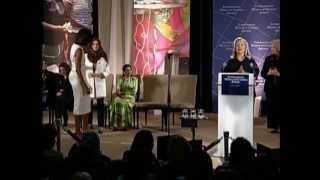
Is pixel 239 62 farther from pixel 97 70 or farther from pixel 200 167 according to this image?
pixel 200 167

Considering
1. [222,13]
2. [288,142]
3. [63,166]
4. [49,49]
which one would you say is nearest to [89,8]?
[49,49]

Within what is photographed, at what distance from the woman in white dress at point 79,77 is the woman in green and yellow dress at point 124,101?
1.59 meters

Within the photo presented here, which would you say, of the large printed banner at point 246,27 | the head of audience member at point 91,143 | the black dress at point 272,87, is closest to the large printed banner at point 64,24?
the large printed banner at point 246,27

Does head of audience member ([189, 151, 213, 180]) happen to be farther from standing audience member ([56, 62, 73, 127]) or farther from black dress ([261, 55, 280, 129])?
standing audience member ([56, 62, 73, 127])

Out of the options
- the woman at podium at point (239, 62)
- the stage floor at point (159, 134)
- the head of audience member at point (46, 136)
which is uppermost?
the woman at podium at point (239, 62)

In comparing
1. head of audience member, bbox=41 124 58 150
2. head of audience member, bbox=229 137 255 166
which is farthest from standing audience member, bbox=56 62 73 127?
head of audience member, bbox=229 137 255 166

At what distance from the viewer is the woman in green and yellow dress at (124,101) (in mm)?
9562

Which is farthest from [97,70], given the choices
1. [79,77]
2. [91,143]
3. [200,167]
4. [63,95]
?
[200,167]

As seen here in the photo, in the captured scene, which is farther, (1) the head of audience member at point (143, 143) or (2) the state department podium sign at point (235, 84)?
(2) the state department podium sign at point (235, 84)

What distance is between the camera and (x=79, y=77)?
7652 millimetres

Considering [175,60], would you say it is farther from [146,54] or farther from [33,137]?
Answer: [33,137]

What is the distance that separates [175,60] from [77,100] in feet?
15.5

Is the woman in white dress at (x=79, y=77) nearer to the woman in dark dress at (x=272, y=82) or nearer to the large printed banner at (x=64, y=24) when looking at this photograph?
the woman in dark dress at (x=272, y=82)

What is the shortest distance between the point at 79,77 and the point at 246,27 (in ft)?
15.9
